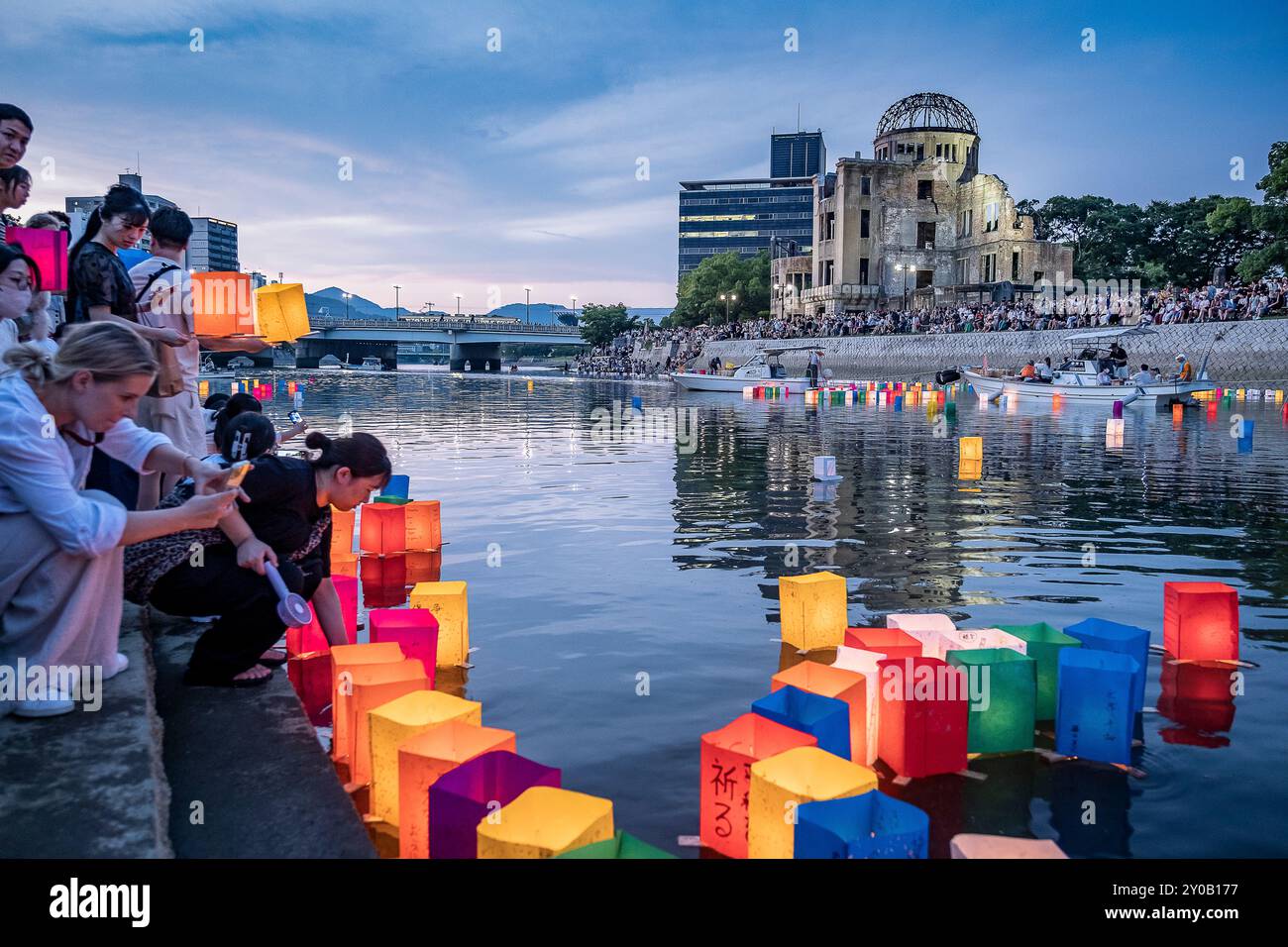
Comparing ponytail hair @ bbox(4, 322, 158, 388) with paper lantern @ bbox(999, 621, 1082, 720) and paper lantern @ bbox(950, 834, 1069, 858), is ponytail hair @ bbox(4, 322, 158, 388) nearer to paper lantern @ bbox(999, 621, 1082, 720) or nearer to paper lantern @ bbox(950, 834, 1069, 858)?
paper lantern @ bbox(950, 834, 1069, 858)

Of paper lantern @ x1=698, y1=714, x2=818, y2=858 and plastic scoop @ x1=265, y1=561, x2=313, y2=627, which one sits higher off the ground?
plastic scoop @ x1=265, y1=561, x2=313, y2=627

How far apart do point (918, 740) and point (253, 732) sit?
278 centimetres

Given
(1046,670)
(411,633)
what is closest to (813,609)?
(1046,670)

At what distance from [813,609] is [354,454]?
2.87 metres

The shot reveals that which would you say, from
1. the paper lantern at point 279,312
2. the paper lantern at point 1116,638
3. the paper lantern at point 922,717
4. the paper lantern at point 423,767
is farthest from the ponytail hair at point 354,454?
the paper lantern at point 279,312

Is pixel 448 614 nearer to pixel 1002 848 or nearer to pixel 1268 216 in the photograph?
pixel 1002 848

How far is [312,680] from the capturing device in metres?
5.21

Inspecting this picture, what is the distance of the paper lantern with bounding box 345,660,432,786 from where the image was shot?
4.05 m

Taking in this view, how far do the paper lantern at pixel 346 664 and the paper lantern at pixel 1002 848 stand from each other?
2551 millimetres

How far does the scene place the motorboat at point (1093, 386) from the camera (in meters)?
32.6

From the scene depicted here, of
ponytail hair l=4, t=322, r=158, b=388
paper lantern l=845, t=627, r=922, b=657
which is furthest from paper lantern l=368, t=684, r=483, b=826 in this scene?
paper lantern l=845, t=627, r=922, b=657

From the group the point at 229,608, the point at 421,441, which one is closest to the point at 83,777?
the point at 229,608

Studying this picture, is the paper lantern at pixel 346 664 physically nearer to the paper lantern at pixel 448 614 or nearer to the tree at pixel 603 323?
the paper lantern at pixel 448 614

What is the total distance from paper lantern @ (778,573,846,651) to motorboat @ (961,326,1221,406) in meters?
28.8
